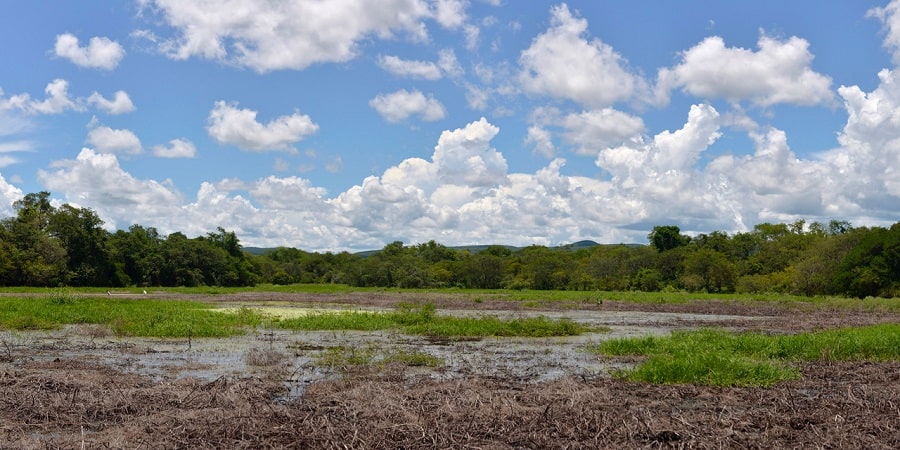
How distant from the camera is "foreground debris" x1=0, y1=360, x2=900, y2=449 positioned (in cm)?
898

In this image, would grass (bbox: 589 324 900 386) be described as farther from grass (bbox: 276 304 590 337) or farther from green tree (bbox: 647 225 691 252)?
green tree (bbox: 647 225 691 252)

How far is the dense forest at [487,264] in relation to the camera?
219 feet

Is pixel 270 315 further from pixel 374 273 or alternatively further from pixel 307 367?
pixel 374 273

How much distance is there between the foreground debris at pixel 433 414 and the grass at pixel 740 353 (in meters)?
0.77

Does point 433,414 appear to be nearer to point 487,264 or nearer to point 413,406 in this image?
point 413,406

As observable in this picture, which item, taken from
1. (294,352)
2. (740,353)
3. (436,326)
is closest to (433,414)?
(294,352)

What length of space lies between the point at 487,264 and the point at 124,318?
80787 millimetres

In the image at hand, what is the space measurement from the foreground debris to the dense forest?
58.6 m

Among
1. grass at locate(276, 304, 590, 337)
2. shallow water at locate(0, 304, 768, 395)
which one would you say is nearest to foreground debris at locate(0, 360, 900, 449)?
shallow water at locate(0, 304, 768, 395)

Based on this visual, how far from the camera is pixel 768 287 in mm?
78250

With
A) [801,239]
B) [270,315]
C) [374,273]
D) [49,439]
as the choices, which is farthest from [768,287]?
[49,439]

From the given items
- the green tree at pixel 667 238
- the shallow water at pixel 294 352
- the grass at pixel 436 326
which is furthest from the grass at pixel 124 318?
the green tree at pixel 667 238

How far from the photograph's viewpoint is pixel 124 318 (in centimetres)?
2878

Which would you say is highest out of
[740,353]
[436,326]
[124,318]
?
[124,318]
